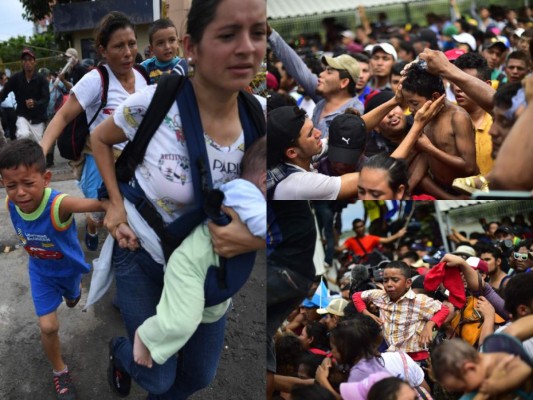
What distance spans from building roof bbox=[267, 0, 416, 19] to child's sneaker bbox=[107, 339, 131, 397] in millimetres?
1128

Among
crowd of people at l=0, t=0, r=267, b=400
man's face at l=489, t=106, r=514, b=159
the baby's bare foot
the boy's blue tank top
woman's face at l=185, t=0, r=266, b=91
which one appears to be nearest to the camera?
man's face at l=489, t=106, r=514, b=159

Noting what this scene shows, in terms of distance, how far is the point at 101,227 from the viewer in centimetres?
221

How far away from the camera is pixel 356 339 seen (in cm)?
178

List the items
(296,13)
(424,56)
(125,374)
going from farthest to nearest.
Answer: (125,374)
(296,13)
(424,56)

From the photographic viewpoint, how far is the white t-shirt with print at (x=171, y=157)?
184 centimetres

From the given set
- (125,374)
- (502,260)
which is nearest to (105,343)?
(125,374)

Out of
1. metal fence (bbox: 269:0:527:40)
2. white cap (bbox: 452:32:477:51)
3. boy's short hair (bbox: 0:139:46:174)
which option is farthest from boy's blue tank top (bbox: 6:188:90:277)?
white cap (bbox: 452:32:477:51)

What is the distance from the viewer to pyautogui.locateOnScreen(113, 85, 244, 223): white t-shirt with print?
6.04ft

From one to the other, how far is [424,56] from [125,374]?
52.0 inches

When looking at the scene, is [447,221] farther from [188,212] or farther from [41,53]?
[41,53]

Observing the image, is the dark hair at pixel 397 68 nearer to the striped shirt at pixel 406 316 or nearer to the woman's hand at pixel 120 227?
the striped shirt at pixel 406 316

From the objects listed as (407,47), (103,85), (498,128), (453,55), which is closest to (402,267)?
(498,128)

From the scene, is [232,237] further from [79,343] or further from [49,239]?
[79,343]

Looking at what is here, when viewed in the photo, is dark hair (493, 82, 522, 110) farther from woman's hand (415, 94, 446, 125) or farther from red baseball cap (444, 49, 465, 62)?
red baseball cap (444, 49, 465, 62)
